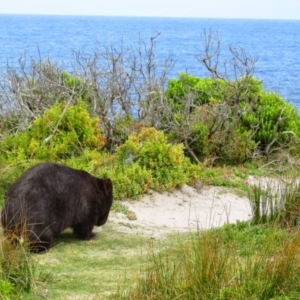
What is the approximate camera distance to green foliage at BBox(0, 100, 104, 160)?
1238 centimetres

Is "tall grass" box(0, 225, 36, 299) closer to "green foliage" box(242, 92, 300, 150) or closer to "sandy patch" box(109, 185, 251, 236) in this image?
"sandy patch" box(109, 185, 251, 236)

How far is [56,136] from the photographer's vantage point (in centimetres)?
1288

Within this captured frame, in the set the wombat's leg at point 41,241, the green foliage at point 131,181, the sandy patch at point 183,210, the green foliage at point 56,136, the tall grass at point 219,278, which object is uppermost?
the tall grass at point 219,278

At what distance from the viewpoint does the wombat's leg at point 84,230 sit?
9414mm

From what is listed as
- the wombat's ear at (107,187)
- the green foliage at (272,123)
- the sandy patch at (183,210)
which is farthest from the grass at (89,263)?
the green foliage at (272,123)

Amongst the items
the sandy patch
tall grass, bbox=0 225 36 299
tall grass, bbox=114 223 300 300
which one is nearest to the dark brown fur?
tall grass, bbox=0 225 36 299

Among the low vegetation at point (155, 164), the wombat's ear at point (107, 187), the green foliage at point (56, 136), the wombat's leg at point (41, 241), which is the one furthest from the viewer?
the green foliage at point (56, 136)

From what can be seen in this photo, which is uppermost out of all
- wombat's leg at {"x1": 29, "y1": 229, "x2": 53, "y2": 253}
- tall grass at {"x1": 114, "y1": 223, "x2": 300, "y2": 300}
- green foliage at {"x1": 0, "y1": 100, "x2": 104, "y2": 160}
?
tall grass at {"x1": 114, "y1": 223, "x2": 300, "y2": 300}

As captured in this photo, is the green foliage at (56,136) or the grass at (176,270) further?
the green foliage at (56,136)

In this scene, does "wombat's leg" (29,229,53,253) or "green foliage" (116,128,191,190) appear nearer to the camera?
"wombat's leg" (29,229,53,253)

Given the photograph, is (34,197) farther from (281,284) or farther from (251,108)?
(251,108)

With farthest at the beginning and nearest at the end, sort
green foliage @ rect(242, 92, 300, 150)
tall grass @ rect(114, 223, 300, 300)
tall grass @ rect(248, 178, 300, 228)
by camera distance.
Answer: green foliage @ rect(242, 92, 300, 150), tall grass @ rect(248, 178, 300, 228), tall grass @ rect(114, 223, 300, 300)

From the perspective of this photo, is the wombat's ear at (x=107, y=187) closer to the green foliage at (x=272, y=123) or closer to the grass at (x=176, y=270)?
the grass at (x=176, y=270)

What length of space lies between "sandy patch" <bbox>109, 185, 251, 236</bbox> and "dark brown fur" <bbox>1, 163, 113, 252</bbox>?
107 centimetres
